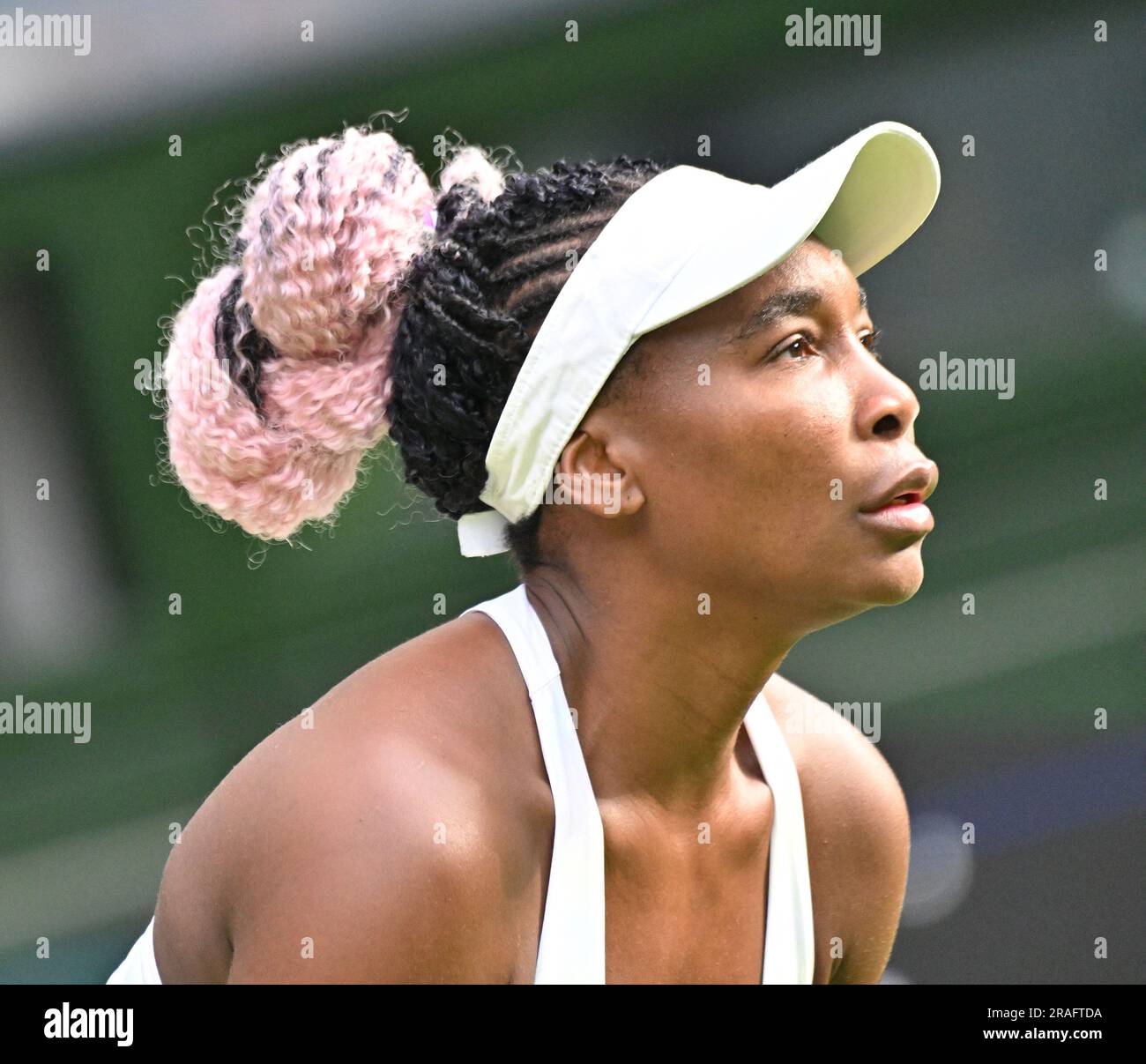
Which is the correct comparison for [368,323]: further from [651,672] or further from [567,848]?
[567,848]

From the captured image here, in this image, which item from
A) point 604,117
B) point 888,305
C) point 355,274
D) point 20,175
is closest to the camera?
point 355,274

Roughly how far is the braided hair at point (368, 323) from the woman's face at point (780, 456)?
124 millimetres

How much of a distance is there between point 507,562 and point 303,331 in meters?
1.74

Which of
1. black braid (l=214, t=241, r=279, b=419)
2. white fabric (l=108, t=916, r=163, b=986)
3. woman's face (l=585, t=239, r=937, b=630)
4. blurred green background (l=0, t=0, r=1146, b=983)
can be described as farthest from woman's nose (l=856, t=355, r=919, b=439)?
blurred green background (l=0, t=0, r=1146, b=983)

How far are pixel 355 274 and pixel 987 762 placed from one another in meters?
2.94

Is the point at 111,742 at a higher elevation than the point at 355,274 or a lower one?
lower

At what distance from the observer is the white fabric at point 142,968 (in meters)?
1.94

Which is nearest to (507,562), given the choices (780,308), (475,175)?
(475,175)

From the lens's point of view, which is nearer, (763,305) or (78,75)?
(763,305)

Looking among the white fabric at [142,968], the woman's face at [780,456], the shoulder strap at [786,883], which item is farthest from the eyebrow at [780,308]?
the white fabric at [142,968]

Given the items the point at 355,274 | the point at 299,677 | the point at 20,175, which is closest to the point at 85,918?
the point at 299,677

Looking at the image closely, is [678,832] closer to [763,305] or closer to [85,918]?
[763,305]

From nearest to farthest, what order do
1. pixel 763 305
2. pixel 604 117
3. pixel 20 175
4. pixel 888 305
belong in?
pixel 763 305
pixel 20 175
pixel 604 117
pixel 888 305

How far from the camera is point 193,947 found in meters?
1.87
